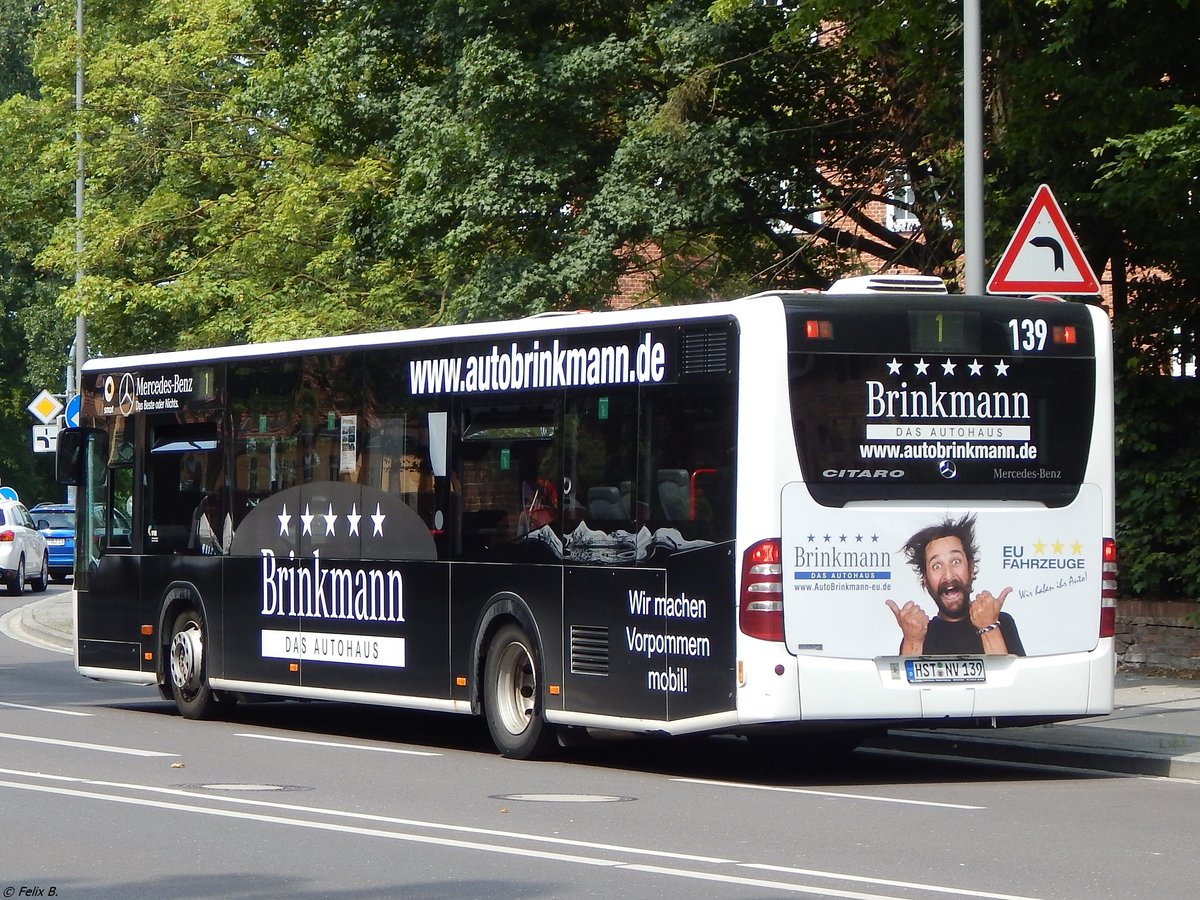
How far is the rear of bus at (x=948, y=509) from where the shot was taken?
12.4 meters

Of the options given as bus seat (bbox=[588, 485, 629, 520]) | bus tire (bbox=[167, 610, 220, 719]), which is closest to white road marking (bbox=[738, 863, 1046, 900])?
bus seat (bbox=[588, 485, 629, 520])

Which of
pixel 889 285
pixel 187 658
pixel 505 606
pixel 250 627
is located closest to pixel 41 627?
pixel 187 658

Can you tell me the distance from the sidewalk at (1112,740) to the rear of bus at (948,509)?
0.78 metres

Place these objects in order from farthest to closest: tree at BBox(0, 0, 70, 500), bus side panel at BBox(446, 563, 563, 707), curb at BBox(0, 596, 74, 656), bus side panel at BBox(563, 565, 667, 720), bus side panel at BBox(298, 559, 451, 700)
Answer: tree at BBox(0, 0, 70, 500), curb at BBox(0, 596, 74, 656), bus side panel at BBox(298, 559, 451, 700), bus side panel at BBox(446, 563, 563, 707), bus side panel at BBox(563, 565, 667, 720)

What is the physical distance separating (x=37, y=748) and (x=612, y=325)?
188 inches

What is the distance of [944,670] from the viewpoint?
1271 cm

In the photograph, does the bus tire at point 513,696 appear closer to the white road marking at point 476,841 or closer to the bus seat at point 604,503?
the bus seat at point 604,503

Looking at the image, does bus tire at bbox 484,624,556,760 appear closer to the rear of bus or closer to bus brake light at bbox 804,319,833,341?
the rear of bus

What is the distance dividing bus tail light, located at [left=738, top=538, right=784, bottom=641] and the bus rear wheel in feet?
21.3

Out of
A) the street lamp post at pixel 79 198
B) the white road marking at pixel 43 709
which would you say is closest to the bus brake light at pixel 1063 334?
the white road marking at pixel 43 709

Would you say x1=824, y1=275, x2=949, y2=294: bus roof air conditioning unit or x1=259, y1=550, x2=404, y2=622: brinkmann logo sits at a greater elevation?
x1=824, y1=275, x2=949, y2=294: bus roof air conditioning unit

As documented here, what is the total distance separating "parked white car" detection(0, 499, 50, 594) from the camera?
41.3 metres

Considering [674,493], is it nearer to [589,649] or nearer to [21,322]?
[589,649]

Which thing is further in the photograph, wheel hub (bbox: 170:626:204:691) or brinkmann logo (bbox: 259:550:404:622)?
wheel hub (bbox: 170:626:204:691)
